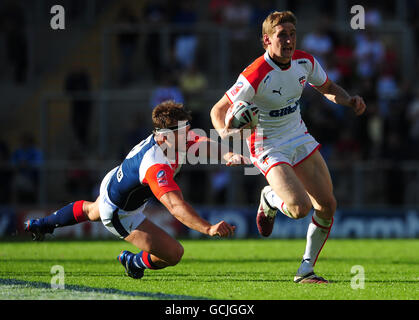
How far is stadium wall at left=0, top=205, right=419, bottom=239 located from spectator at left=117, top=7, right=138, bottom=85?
3.62 metres

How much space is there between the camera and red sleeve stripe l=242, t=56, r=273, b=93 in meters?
7.89

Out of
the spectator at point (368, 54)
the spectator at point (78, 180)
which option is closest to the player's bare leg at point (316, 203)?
the spectator at point (78, 180)

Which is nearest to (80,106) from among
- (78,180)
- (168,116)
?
(78,180)

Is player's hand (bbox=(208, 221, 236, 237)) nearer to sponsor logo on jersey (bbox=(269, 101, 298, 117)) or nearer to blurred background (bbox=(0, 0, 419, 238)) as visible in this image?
sponsor logo on jersey (bbox=(269, 101, 298, 117))

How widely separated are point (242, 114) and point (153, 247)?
5.08ft

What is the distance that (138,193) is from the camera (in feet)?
25.3

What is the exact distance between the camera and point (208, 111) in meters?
15.4

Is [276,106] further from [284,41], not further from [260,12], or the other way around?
[260,12]

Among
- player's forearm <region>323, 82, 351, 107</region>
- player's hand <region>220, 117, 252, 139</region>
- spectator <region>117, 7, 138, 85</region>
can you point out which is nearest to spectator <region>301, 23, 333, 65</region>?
spectator <region>117, 7, 138, 85</region>

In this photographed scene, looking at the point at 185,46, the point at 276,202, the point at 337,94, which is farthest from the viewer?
the point at 185,46

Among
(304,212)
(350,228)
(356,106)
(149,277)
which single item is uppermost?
(356,106)

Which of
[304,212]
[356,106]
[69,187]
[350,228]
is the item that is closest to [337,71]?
[350,228]
